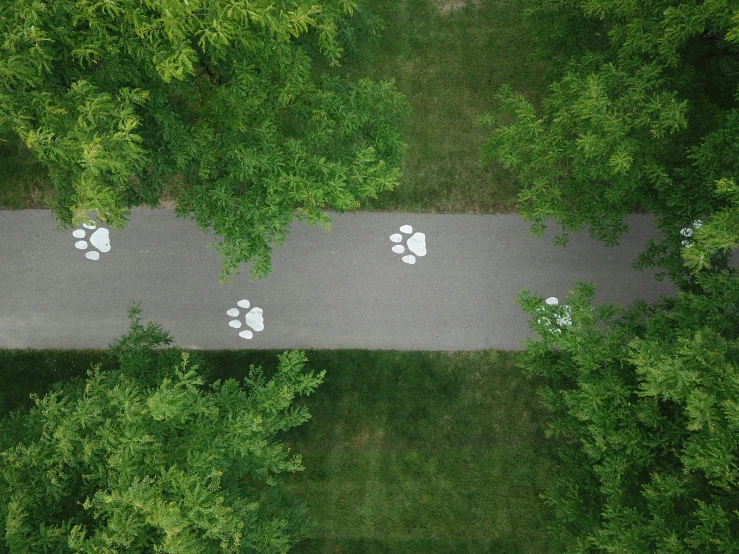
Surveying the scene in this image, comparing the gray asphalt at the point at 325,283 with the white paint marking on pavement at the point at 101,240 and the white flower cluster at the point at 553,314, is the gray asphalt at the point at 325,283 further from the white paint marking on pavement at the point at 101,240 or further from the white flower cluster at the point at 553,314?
the white flower cluster at the point at 553,314

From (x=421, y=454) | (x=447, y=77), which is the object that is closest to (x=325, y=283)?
(x=421, y=454)

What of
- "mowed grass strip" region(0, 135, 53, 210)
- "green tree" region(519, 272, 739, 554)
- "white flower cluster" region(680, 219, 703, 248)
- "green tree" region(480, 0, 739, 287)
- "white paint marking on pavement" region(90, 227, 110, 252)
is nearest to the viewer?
"green tree" region(519, 272, 739, 554)

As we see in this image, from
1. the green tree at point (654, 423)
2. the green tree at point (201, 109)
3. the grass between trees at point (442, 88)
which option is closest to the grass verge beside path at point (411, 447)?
the green tree at point (654, 423)

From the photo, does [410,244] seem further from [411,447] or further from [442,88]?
[411,447]

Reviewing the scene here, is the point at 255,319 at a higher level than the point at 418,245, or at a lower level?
lower

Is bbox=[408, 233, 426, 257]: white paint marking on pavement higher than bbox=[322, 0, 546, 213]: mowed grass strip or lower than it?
lower

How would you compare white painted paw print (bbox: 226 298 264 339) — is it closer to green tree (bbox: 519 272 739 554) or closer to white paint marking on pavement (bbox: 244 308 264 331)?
white paint marking on pavement (bbox: 244 308 264 331)

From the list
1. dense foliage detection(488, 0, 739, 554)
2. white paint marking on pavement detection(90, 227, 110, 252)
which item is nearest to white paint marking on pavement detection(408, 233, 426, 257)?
dense foliage detection(488, 0, 739, 554)
